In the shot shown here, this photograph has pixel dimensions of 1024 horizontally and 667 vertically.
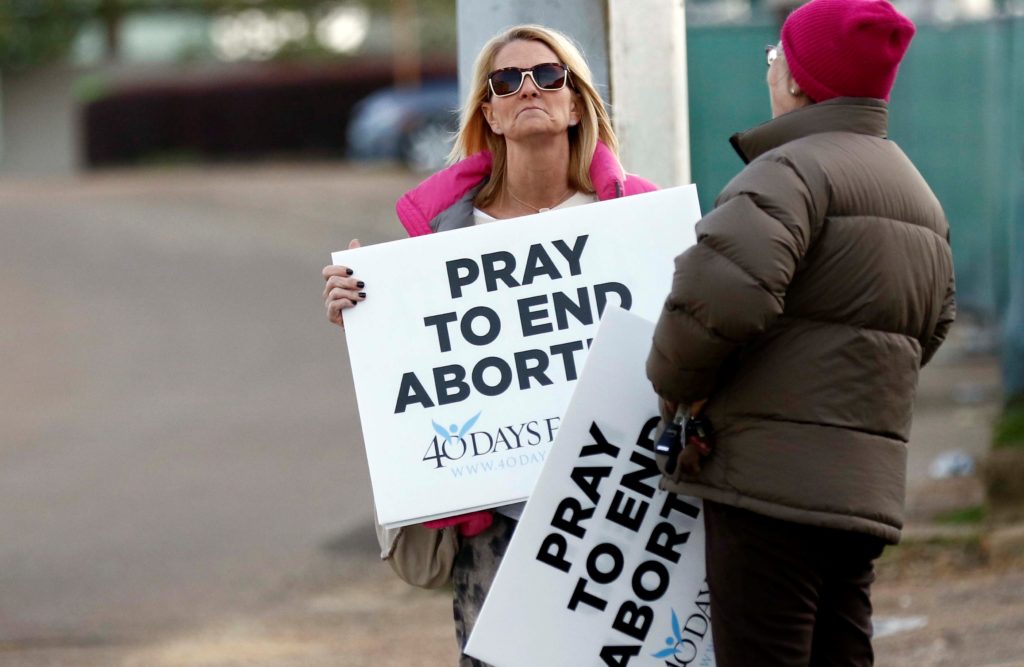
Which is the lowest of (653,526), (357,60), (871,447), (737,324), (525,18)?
(357,60)

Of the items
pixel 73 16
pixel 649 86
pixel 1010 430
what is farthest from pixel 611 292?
pixel 73 16

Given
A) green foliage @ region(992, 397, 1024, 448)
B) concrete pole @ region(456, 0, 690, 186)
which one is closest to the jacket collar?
concrete pole @ region(456, 0, 690, 186)

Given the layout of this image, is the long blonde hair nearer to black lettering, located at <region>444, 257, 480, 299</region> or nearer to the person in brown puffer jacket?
black lettering, located at <region>444, 257, 480, 299</region>

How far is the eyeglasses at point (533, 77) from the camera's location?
3.23 metres

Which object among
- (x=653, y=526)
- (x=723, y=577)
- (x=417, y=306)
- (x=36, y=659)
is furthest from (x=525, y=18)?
(x=36, y=659)

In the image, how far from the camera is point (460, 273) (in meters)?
3.25

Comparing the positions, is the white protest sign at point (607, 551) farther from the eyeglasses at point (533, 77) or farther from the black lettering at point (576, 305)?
the eyeglasses at point (533, 77)

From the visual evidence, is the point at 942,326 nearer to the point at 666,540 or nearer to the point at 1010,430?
the point at 666,540

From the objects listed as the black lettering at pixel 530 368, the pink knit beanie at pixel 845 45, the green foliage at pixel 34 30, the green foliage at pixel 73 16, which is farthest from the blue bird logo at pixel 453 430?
the green foliage at pixel 34 30

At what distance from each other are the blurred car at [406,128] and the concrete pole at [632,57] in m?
19.2

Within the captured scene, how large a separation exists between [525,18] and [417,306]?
1219mm

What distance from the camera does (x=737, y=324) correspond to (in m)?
2.52

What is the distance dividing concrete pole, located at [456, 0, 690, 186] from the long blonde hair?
0.74 m

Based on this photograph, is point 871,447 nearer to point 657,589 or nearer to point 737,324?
point 737,324
